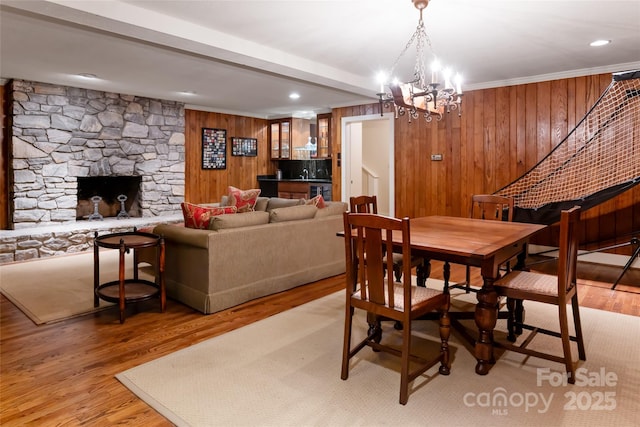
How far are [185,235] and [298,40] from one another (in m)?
2.10

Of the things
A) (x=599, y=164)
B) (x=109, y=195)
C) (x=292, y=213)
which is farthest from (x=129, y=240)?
(x=599, y=164)

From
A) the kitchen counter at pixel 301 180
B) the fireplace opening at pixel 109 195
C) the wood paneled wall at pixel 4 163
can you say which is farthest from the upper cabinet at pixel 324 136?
the wood paneled wall at pixel 4 163

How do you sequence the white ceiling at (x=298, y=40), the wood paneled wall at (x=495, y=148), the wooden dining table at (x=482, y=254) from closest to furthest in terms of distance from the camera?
the wooden dining table at (x=482, y=254) < the white ceiling at (x=298, y=40) < the wood paneled wall at (x=495, y=148)

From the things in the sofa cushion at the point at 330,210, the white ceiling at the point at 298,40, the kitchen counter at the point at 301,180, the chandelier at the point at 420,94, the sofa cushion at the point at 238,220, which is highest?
the white ceiling at the point at 298,40

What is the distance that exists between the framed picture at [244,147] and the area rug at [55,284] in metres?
3.65

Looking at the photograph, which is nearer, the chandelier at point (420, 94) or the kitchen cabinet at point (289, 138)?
the chandelier at point (420, 94)

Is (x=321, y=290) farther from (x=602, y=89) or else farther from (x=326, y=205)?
(x=602, y=89)

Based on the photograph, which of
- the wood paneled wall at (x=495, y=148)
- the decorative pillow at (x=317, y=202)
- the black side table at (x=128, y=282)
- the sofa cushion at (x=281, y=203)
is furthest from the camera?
the sofa cushion at (x=281, y=203)

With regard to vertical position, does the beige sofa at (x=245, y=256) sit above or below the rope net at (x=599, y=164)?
below

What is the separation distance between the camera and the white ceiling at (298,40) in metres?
3.13

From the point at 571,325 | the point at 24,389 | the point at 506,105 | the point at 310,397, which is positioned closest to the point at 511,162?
the point at 506,105

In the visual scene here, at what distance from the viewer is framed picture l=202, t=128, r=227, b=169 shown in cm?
823

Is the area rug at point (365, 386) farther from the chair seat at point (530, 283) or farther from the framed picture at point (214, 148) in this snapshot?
the framed picture at point (214, 148)

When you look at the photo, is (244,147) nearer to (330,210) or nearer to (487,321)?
(330,210)
